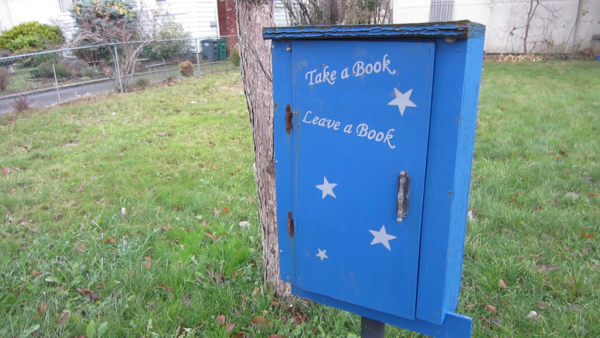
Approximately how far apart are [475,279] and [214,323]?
1737mm

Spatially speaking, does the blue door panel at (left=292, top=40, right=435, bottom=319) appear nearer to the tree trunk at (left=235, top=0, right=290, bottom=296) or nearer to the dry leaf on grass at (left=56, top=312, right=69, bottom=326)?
the tree trunk at (left=235, top=0, right=290, bottom=296)

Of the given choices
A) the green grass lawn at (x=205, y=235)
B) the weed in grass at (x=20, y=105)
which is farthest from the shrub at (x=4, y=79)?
the green grass lawn at (x=205, y=235)

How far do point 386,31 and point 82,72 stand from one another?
12763 mm

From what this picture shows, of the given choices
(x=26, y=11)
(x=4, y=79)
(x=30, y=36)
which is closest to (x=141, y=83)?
(x=4, y=79)

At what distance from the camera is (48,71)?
10773 millimetres

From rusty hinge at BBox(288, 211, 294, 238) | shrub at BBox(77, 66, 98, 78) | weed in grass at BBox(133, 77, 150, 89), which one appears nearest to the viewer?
rusty hinge at BBox(288, 211, 294, 238)

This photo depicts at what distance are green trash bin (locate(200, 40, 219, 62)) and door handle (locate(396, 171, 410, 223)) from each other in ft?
52.8

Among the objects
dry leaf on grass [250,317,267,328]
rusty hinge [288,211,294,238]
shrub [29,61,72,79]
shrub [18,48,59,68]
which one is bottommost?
dry leaf on grass [250,317,267,328]

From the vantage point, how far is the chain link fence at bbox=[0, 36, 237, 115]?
986cm

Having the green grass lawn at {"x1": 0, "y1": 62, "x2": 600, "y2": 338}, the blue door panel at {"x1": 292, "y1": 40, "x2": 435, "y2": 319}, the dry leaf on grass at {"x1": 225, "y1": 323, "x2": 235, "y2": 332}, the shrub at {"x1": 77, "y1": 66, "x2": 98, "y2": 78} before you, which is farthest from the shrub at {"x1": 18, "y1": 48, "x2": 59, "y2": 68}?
the blue door panel at {"x1": 292, "y1": 40, "x2": 435, "y2": 319}

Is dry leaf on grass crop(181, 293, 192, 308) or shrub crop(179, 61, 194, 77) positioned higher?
shrub crop(179, 61, 194, 77)

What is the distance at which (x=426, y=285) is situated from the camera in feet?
5.41

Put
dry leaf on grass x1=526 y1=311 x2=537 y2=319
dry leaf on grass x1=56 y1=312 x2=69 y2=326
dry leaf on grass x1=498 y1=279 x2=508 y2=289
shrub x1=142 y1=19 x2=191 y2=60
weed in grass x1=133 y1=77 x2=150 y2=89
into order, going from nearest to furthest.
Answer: dry leaf on grass x1=56 y1=312 x2=69 y2=326 < dry leaf on grass x1=526 y1=311 x2=537 y2=319 < dry leaf on grass x1=498 y1=279 x2=508 y2=289 < weed in grass x1=133 y1=77 x2=150 y2=89 < shrub x1=142 y1=19 x2=191 y2=60

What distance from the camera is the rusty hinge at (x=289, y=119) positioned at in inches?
67.7
